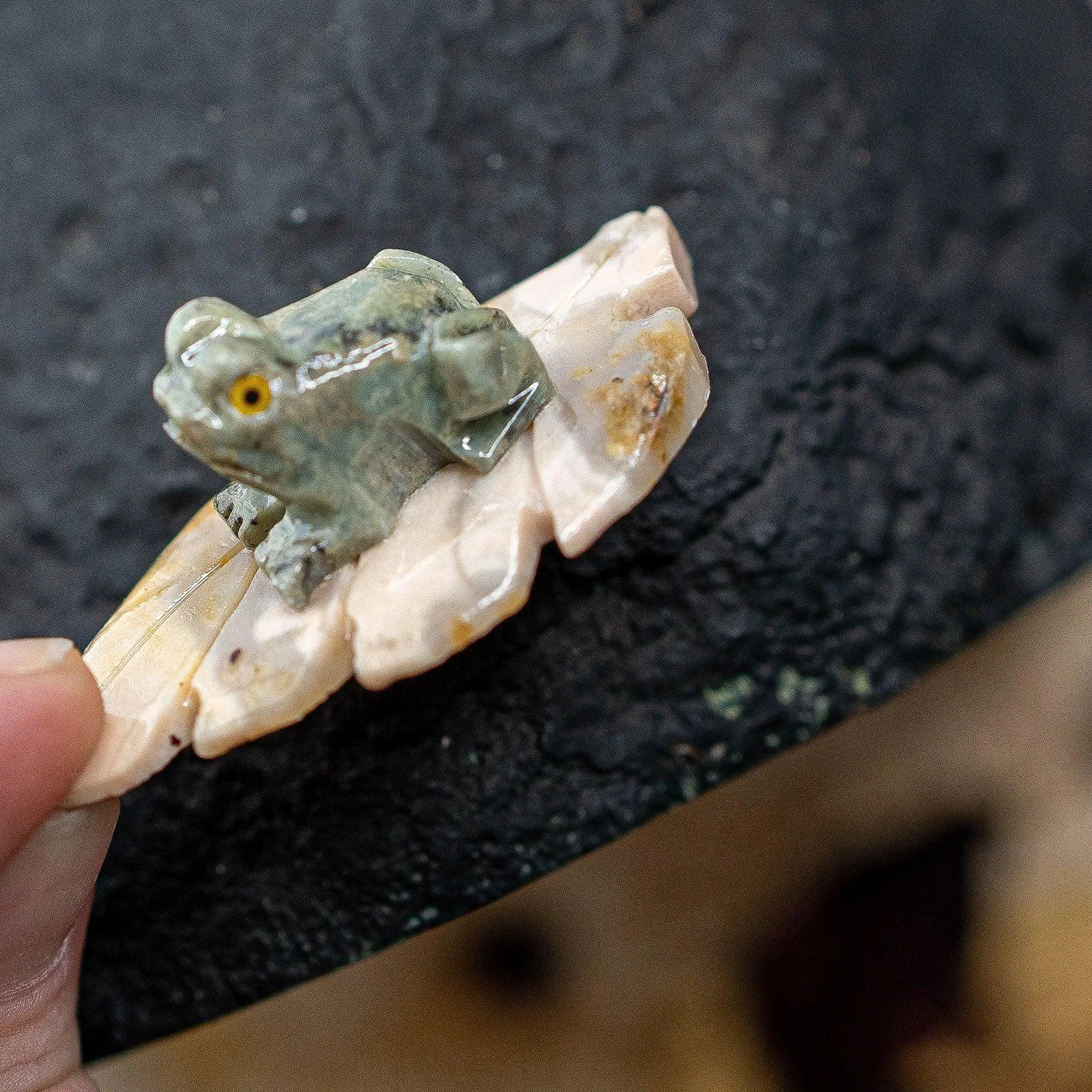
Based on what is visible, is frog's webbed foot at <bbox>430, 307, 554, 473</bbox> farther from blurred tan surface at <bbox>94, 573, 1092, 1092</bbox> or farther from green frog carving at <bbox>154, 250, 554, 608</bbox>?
blurred tan surface at <bbox>94, 573, 1092, 1092</bbox>

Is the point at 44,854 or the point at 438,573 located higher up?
the point at 438,573

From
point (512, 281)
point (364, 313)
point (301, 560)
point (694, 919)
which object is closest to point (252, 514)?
point (301, 560)

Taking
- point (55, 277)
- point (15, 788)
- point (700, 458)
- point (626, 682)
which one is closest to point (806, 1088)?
point (626, 682)

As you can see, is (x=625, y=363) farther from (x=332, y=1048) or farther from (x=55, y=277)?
(x=332, y=1048)

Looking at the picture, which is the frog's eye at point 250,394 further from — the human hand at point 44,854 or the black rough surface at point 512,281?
the black rough surface at point 512,281

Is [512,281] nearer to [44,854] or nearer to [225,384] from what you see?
[225,384]

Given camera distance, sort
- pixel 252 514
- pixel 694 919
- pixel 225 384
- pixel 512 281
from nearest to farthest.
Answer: pixel 225 384
pixel 252 514
pixel 512 281
pixel 694 919
